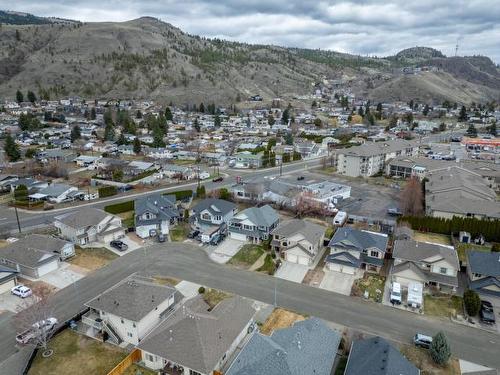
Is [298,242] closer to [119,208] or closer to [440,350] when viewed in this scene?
[440,350]

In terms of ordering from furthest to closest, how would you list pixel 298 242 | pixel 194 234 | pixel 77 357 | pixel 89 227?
pixel 194 234
pixel 89 227
pixel 298 242
pixel 77 357

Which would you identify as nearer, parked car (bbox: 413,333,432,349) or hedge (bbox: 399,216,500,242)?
parked car (bbox: 413,333,432,349)

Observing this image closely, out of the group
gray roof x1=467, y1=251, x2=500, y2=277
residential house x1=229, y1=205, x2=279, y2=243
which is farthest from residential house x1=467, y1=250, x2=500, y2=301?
residential house x1=229, y1=205, x2=279, y2=243

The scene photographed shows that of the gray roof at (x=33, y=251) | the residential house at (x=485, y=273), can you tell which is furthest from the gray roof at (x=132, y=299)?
the residential house at (x=485, y=273)

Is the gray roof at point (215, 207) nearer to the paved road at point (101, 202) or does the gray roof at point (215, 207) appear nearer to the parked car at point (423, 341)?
the paved road at point (101, 202)

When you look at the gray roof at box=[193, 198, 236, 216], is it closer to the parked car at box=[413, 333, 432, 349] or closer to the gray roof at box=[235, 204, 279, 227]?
the gray roof at box=[235, 204, 279, 227]

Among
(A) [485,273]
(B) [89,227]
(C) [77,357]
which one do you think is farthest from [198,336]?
(A) [485,273]
